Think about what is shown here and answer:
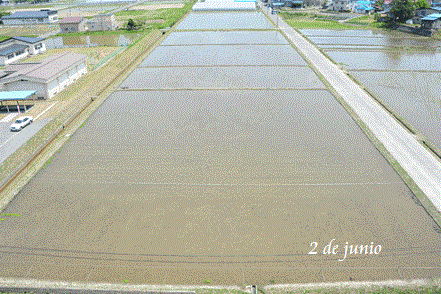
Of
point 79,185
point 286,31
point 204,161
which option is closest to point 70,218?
point 79,185

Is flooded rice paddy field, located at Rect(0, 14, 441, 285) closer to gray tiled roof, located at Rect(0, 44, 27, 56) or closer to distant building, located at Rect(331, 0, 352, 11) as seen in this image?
gray tiled roof, located at Rect(0, 44, 27, 56)

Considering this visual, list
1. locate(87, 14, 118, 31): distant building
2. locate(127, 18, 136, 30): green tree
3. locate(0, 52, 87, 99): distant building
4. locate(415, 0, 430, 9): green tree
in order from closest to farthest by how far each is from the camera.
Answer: locate(0, 52, 87, 99): distant building
locate(415, 0, 430, 9): green tree
locate(87, 14, 118, 31): distant building
locate(127, 18, 136, 30): green tree

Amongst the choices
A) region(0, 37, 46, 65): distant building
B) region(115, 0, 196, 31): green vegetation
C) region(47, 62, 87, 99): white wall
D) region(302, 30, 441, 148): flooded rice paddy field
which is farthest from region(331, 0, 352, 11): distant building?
region(47, 62, 87, 99): white wall

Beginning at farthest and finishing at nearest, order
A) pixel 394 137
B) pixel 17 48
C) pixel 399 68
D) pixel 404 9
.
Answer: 1. pixel 404 9
2. pixel 17 48
3. pixel 399 68
4. pixel 394 137

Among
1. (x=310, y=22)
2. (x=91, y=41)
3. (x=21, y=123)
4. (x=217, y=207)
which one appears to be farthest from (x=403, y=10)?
(x=21, y=123)

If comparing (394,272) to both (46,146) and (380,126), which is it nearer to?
(380,126)

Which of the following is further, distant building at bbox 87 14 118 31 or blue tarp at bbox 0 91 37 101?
distant building at bbox 87 14 118 31

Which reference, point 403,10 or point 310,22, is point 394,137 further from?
point 310,22
